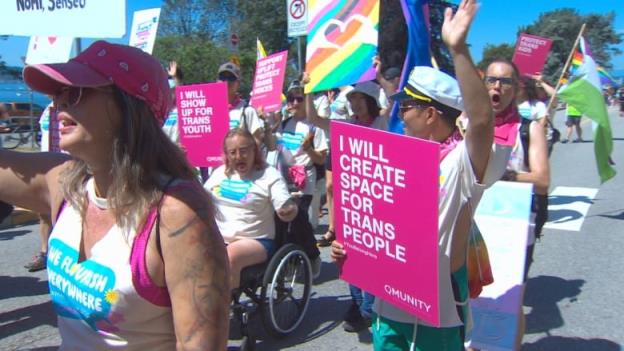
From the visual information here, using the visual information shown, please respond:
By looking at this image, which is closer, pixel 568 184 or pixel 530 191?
pixel 530 191

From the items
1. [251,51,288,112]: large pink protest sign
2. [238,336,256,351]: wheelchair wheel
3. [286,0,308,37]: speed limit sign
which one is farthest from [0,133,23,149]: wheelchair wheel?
[238,336,256,351]: wheelchair wheel

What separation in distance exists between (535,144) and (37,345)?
3.52 metres

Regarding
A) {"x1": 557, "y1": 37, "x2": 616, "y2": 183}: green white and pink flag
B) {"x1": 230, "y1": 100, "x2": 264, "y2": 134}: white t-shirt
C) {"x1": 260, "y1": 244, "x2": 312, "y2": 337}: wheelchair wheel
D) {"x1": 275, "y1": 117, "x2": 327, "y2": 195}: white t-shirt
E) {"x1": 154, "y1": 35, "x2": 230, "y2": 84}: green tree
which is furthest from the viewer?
{"x1": 154, "y1": 35, "x2": 230, "y2": 84}: green tree

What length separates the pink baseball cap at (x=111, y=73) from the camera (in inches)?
52.2

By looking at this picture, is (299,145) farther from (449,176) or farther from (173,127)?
(449,176)

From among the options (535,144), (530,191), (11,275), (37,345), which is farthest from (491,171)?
(11,275)

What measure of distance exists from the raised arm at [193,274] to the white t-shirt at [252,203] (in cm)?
274

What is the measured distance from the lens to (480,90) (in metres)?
1.96

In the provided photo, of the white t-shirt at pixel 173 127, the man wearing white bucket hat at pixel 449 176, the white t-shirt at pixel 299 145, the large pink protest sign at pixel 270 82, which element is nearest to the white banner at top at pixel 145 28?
the white t-shirt at pixel 173 127

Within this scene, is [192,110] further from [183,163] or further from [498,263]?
[183,163]

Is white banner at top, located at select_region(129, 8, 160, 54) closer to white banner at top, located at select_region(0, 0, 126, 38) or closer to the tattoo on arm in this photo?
white banner at top, located at select_region(0, 0, 126, 38)

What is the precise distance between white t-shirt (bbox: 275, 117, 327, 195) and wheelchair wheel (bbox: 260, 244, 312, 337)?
202cm

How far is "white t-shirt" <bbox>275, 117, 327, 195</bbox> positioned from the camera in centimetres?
631

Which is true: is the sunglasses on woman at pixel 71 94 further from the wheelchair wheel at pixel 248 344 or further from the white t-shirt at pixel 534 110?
the white t-shirt at pixel 534 110
